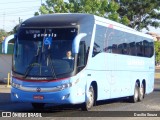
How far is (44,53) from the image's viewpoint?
1520 centimetres

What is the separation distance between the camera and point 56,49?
15.2m

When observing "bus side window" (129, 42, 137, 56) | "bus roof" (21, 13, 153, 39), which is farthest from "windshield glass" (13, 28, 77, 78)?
"bus side window" (129, 42, 137, 56)

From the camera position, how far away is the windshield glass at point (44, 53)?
1503cm

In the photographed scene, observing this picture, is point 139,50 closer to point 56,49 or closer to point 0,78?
point 56,49

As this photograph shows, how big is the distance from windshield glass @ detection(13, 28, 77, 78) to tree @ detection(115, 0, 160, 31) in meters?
46.9

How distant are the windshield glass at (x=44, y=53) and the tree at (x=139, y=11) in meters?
46.9

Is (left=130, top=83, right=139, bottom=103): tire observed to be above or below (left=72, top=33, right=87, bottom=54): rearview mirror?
below

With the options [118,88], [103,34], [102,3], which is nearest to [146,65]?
[118,88]

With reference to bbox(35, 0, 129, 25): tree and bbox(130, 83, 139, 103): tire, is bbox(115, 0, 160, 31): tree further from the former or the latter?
bbox(130, 83, 139, 103): tire

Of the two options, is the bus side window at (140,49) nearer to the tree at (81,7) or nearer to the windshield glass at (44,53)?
the windshield glass at (44,53)

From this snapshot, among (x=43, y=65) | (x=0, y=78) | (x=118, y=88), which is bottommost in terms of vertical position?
(x=0, y=78)

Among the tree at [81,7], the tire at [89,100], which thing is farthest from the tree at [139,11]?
the tire at [89,100]

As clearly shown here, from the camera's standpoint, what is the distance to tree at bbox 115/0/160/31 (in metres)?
62.2

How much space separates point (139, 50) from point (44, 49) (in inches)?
343
